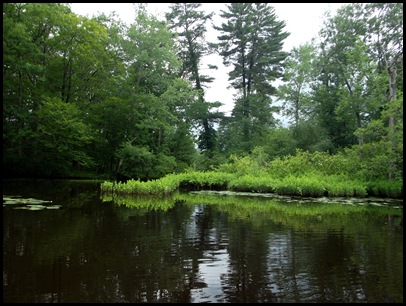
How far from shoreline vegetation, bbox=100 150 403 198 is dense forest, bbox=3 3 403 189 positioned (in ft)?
0.78

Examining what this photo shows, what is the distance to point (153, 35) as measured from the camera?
2511 centimetres

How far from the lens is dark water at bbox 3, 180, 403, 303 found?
4.22 meters

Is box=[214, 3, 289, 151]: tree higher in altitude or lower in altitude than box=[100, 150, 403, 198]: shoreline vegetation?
higher

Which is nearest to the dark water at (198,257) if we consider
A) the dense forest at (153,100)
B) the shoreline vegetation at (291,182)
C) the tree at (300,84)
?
the shoreline vegetation at (291,182)

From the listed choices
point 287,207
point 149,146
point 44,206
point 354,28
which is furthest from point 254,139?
point 44,206

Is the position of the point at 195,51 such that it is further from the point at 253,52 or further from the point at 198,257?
the point at 198,257

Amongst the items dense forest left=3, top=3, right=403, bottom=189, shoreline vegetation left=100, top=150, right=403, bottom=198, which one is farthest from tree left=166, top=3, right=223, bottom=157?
shoreline vegetation left=100, top=150, right=403, bottom=198

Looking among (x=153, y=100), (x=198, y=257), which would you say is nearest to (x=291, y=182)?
(x=198, y=257)

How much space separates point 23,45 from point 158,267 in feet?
69.8

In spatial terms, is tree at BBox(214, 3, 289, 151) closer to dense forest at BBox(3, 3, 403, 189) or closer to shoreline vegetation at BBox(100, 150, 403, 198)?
dense forest at BBox(3, 3, 403, 189)

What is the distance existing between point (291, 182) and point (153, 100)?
13.4m

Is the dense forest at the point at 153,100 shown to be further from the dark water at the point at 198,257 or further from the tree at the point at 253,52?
the dark water at the point at 198,257

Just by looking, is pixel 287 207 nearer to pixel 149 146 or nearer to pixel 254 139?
pixel 149 146

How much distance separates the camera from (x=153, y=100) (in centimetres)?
2533
